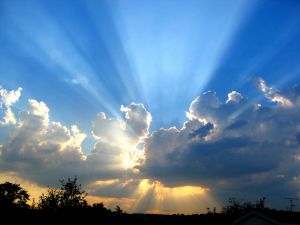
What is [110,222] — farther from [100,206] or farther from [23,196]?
[23,196]

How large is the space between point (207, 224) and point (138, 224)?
37.0 ft

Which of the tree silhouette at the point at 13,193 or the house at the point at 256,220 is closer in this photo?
the house at the point at 256,220

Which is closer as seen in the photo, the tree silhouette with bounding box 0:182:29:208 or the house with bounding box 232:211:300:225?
the house with bounding box 232:211:300:225

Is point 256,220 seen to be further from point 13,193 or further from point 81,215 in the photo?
point 13,193

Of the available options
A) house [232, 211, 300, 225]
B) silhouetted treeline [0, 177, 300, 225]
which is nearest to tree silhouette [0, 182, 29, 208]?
silhouetted treeline [0, 177, 300, 225]

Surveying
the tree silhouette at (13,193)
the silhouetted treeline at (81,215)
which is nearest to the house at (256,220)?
the silhouetted treeline at (81,215)

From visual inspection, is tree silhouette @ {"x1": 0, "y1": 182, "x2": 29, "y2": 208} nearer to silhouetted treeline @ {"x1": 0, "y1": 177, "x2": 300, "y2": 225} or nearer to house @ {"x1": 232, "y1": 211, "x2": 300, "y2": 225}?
silhouetted treeline @ {"x1": 0, "y1": 177, "x2": 300, "y2": 225}

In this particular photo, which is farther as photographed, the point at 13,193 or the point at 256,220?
the point at 13,193

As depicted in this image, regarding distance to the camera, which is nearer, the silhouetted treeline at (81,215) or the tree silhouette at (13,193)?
the silhouetted treeline at (81,215)

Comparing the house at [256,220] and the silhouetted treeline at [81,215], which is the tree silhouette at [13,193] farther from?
the house at [256,220]

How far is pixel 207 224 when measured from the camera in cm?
6481

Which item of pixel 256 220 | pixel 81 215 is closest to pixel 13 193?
pixel 81 215

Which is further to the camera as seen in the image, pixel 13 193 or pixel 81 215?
pixel 13 193

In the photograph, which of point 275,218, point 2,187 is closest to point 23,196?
point 2,187
